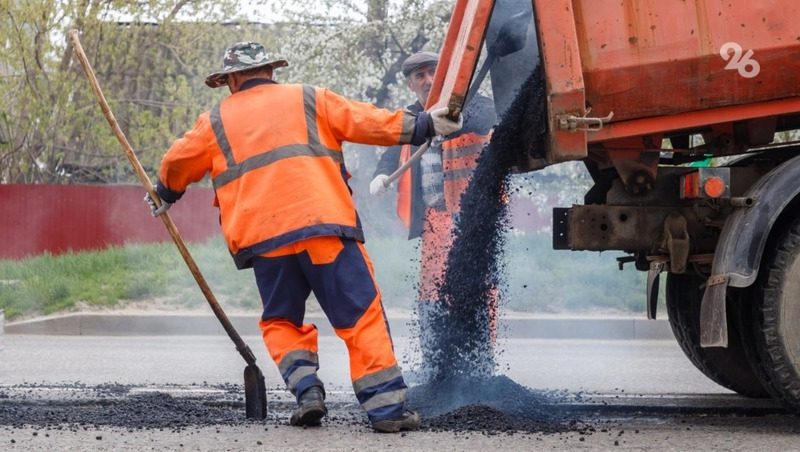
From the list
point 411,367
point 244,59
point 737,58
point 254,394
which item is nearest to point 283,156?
point 244,59

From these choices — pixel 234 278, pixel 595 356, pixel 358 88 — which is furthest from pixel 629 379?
pixel 358 88

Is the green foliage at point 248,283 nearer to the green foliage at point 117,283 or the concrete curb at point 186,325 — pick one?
the green foliage at point 117,283

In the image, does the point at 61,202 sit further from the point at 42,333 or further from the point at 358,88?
the point at 42,333

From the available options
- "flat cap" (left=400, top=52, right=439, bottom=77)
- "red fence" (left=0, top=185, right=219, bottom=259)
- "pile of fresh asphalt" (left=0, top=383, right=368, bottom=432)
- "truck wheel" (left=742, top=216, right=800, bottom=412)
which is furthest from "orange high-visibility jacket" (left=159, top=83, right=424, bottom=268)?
"red fence" (left=0, top=185, right=219, bottom=259)

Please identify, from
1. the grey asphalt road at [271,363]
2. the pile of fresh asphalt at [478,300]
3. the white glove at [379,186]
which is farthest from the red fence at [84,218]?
the pile of fresh asphalt at [478,300]

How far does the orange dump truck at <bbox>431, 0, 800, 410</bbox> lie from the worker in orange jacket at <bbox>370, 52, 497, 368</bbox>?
1195 millimetres

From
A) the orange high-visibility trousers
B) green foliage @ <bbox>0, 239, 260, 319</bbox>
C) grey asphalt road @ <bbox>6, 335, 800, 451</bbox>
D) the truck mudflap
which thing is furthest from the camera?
green foliage @ <bbox>0, 239, 260, 319</bbox>

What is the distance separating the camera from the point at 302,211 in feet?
16.1

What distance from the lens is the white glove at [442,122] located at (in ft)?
16.8

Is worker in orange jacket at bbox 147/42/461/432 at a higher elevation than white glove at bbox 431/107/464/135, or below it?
below

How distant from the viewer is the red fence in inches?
747

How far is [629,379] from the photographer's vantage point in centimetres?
706

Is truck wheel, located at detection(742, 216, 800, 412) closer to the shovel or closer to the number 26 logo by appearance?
the number 26 logo

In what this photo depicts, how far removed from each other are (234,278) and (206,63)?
9.56m
